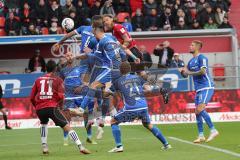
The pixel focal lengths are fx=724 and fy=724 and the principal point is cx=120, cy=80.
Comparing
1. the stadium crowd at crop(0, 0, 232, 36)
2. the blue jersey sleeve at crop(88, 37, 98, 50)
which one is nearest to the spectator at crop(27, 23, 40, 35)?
the stadium crowd at crop(0, 0, 232, 36)

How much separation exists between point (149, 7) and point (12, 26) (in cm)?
602

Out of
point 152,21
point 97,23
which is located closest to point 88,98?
point 97,23

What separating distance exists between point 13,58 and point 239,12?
10.9 m

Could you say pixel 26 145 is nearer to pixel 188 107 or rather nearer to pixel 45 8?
pixel 188 107

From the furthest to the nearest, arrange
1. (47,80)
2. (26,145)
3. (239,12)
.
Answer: (239,12)
(26,145)
(47,80)

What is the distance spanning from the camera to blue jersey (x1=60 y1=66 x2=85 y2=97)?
62.5ft

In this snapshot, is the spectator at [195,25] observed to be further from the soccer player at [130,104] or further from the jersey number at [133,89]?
the jersey number at [133,89]

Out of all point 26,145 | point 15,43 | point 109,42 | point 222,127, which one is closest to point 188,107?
point 222,127

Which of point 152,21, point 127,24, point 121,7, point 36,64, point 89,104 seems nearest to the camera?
point 89,104

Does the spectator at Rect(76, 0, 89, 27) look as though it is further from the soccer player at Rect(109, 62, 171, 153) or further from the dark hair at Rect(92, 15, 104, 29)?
the soccer player at Rect(109, 62, 171, 153)

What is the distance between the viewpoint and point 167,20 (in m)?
31.3

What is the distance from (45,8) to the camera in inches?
1216

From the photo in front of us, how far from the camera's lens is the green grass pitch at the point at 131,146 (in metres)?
14.7

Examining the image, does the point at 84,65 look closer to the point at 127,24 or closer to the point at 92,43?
the point at 92,43
